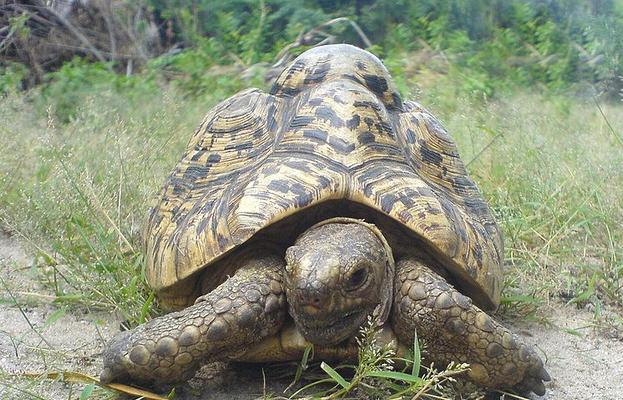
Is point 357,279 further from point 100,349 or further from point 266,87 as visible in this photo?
point 266,87

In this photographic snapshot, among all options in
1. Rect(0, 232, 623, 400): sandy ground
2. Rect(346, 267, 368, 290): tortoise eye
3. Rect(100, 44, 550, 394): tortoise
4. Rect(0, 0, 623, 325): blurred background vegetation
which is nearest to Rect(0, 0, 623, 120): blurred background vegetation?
Rect(0, 0, 623, 325): blurred background vegetation

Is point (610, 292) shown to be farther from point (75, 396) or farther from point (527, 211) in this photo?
point (75, 396)

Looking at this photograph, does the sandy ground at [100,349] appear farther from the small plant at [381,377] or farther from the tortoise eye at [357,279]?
the tortoise eye at [357,279]

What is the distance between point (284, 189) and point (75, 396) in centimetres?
75

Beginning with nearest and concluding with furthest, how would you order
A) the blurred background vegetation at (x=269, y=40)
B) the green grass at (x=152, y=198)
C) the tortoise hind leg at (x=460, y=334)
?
the tortoise hind leg at (x=460, y=334)
the green grass at (x=152, y=198)
the blurred background vegetation at (x=269, y=40)

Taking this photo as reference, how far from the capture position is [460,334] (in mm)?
2061

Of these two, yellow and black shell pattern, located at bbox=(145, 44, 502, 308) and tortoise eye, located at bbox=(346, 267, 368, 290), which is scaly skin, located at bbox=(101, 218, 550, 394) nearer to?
tortoise eye, located at bbox=(346, 267, 368, 290)

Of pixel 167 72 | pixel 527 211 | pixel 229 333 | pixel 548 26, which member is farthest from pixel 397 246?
pixel 548 26

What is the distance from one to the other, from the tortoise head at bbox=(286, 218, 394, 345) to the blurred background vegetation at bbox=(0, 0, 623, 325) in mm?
656

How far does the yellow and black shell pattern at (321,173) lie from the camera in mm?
2170

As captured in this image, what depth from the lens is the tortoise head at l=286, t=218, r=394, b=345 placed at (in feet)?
6.35

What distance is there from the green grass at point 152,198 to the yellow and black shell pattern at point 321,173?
326 millimetres

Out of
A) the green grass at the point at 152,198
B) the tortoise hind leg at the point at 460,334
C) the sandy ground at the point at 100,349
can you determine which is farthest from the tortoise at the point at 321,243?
the green grass at the point at 152,198

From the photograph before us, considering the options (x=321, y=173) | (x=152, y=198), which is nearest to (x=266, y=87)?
(x=152, y=198)
